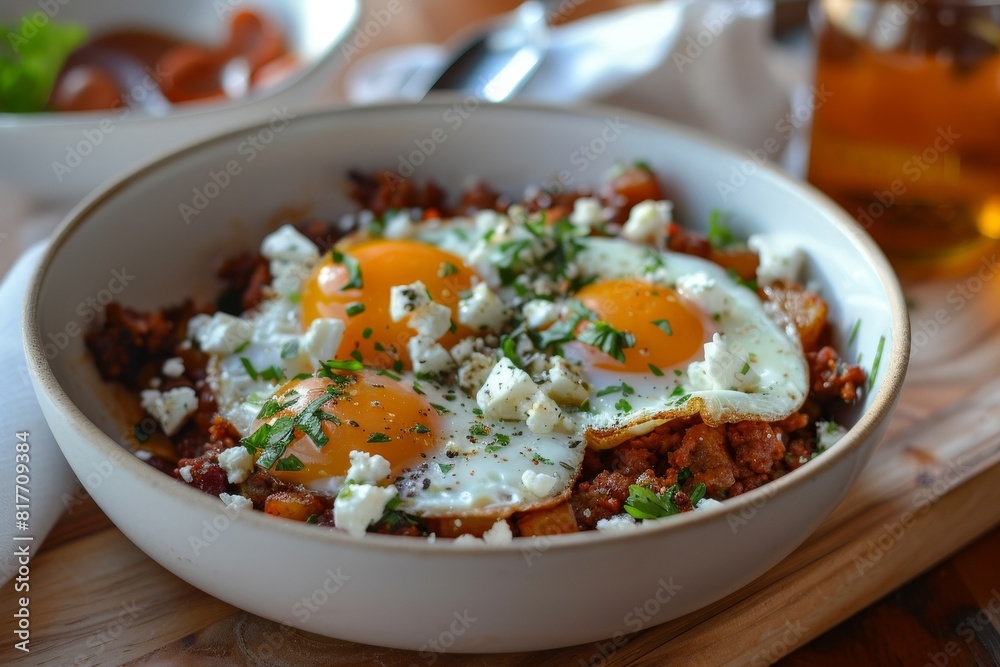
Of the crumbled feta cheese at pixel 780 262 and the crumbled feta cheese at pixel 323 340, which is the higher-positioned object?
the crumbled feta cheese at pixel 323 340

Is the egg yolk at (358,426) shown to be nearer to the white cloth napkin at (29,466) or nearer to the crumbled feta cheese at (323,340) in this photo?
the crumbled feta cheese at (323,340)

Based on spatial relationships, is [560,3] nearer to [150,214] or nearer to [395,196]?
[395,196]

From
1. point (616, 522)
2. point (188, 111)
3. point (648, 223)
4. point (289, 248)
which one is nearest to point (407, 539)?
point (616, 522)

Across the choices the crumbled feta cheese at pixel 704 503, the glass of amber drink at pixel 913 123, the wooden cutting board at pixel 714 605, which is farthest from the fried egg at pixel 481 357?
the glass of amber drink at pixel 913 123

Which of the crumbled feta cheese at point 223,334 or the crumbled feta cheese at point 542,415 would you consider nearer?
the crumbled feta cheese at point 542,415

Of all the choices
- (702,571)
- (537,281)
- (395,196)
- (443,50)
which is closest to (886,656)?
(702,571)

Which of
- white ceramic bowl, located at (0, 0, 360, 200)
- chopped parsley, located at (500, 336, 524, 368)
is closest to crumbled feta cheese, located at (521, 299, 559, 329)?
chopped parsley, located at (500, 336, 524, 368)

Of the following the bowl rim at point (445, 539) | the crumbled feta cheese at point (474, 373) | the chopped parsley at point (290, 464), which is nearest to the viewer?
the bowl rim at point (445, 539)

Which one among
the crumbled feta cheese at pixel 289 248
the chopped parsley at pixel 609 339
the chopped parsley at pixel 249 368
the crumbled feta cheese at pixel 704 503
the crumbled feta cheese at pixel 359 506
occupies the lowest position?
the crumbled feta cheese at pixel 704 503
